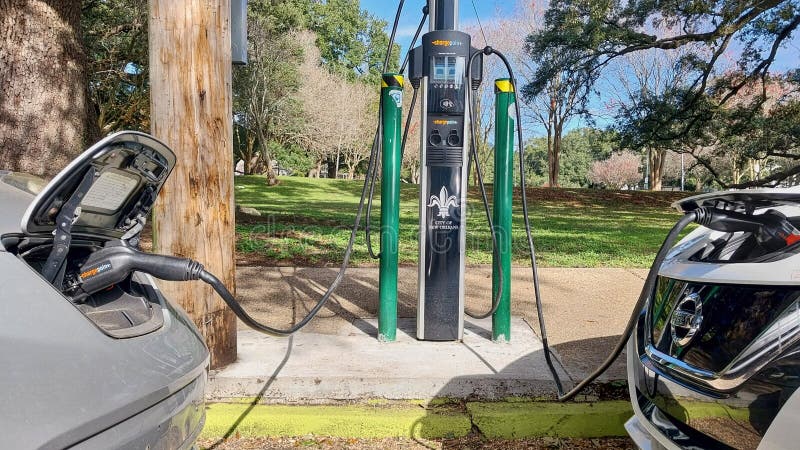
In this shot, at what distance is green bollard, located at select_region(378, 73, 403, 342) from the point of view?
393 cm

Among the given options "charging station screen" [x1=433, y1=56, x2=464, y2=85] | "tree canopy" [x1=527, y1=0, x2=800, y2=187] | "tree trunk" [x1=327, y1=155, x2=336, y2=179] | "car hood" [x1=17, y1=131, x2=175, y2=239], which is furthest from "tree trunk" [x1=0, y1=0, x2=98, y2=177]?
"tree trunk" [x1=327, y1=155, x2=336, y2=179]

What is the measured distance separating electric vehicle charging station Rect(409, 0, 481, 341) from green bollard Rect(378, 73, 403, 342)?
0.18 m

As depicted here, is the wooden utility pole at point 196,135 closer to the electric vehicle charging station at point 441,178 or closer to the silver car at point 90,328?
the electric vehicle charging station at point 441,178

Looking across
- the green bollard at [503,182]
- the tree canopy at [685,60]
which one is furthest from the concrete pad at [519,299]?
the tree canopy at [685,60]

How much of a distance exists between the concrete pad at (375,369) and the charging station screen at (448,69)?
73.4 inches

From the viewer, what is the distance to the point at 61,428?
1.11 metres

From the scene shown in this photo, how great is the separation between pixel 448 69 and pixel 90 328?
10.1 ft

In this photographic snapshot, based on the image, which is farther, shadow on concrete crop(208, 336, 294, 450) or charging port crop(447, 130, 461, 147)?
charging port crop(447, 130, 461, 147)

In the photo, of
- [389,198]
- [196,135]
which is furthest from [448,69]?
[196,135]

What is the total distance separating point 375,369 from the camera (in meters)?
3.44

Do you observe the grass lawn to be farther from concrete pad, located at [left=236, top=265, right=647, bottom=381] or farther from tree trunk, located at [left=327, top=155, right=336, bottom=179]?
tree trunk, located at [left=327, top=155, right=336, bottom=179]

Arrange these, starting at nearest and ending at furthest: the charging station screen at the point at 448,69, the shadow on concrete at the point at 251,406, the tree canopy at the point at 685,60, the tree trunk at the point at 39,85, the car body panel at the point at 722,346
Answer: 1. the car body panel at the point at 722,346
2. the shadow on concrete at the point at 251,406
3. the charging station screen at the point at 448,69
4. the tree trunk at the point at 39,85
5. the tree canopy at the point at 685,60

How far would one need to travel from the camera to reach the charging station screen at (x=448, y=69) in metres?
3.83

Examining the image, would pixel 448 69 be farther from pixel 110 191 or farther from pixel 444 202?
pixel 110 191
